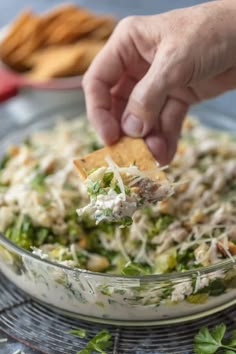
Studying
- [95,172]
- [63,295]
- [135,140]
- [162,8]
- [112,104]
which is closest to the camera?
[95,172]

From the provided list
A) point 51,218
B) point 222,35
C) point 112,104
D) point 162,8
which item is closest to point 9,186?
point 51,218

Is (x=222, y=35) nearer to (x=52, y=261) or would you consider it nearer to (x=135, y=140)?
(x=135, y=140)

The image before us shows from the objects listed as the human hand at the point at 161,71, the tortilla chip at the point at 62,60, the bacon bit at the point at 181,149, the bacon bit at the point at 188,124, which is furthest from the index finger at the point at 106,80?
the tortilla chip at the point at 62,60

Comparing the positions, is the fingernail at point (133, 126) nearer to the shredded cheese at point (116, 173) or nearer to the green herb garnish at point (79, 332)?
the shredded cheese at point (116, 173)

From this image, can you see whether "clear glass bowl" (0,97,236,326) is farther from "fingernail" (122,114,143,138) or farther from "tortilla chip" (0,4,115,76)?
"tortilla chip" (0,4,115,76)

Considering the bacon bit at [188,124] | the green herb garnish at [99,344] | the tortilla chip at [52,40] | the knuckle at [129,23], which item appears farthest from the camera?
the tortilla chip at [52,40]

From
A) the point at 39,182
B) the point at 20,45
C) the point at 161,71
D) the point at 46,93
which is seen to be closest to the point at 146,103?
the point at 161,71
